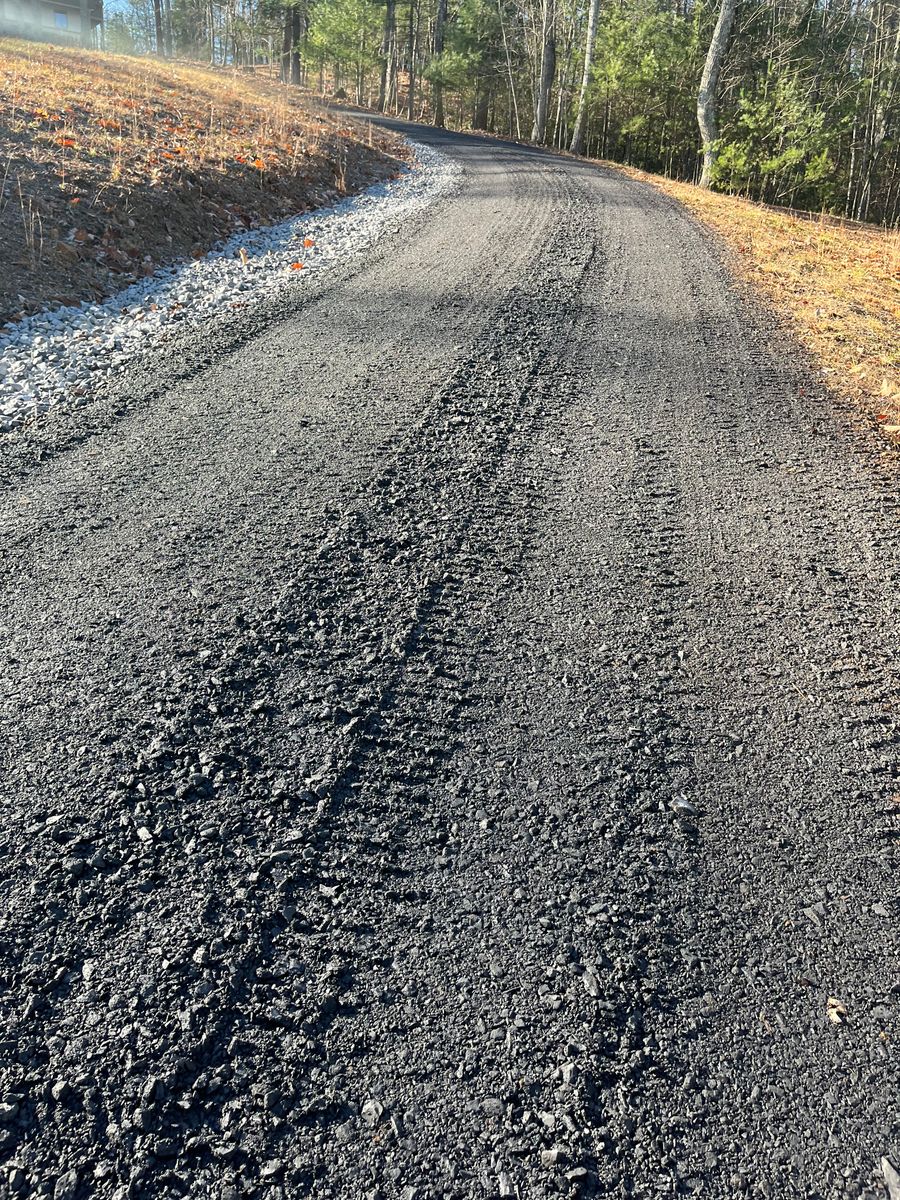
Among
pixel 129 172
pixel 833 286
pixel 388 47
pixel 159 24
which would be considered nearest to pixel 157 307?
pixel 129 172

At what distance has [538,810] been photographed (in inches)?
87.6

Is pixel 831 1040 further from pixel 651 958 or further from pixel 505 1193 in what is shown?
pixel 505 1193

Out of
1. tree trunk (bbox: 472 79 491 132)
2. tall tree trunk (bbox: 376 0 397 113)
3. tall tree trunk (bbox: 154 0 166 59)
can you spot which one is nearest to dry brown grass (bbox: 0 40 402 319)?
tall tree trunk (bbox: 376 0 397 113)

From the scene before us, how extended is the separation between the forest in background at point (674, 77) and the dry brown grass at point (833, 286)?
17.8 feet

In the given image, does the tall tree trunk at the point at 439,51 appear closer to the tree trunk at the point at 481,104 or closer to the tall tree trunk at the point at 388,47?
the tree trunk at the point at 481,104

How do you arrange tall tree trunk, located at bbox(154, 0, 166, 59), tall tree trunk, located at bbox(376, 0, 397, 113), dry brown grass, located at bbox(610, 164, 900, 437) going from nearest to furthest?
dry brown grass, located at bbox(610, 164, 900, 437) < tall tree trunk, located at bbox(376, 0, 397, 113) < tall tree trunk, located at bbox(154, 0, 166, 59)

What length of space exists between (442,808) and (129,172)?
922cm

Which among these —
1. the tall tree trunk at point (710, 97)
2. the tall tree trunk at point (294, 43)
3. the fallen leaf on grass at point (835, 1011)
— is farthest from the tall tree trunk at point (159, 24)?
the fallen leaf on grass at point (835, 1011)

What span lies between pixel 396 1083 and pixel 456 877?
0.53 meters

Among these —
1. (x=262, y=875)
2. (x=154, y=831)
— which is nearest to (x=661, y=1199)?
(x=262, y=875)

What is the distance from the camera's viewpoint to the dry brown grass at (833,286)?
5.74 metres

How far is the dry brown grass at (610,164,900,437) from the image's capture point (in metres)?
5.74

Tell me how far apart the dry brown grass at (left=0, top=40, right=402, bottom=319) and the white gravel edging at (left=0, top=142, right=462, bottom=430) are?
0.29 meters

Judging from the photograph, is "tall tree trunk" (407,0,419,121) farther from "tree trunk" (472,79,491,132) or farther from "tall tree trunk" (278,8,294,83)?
"tall tree trunk" (278,8,294,83)
